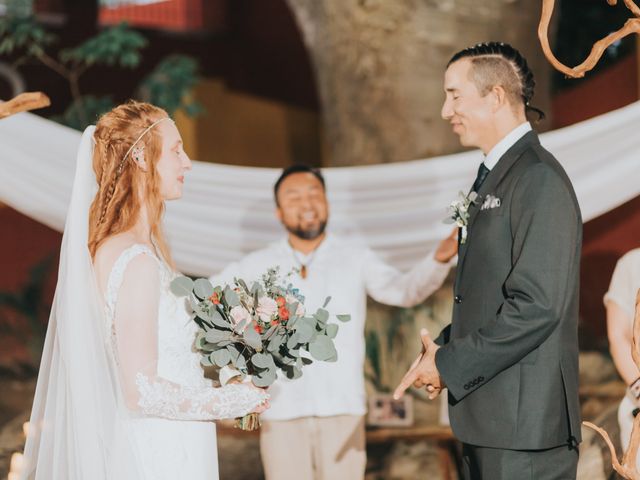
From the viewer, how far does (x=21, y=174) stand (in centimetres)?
422

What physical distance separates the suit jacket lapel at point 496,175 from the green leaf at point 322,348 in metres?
0.38

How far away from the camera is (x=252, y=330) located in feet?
7.93

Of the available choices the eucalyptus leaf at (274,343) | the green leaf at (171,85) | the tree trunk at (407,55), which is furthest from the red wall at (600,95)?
the eucalyptus leaf at (274,343)

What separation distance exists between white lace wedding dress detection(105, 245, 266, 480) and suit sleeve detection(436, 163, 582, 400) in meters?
0.53

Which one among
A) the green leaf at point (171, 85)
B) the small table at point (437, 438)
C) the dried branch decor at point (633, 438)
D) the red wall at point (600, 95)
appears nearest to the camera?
the dried branch decor at point (633, 438)

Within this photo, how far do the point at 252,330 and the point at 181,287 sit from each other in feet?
0.67

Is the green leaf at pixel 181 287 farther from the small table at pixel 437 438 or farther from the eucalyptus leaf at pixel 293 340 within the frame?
the small table at pixel 437 438

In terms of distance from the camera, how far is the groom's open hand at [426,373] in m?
2.50

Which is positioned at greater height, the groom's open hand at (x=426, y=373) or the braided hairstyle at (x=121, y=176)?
the braided hairstyle at (x=121, y=176)

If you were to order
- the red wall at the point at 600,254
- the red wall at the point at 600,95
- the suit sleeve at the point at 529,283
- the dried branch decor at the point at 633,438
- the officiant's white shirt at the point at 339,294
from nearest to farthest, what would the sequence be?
the suit sleeve at the point at 529,283
the dried branch decor at the point at 633,438
the officiant's white shirt at the point at 339,294
the red wall at the point at 600,254
the red wall at the point at 600,95

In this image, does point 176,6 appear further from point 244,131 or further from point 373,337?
point 373,337

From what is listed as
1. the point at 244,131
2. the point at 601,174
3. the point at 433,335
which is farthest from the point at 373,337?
the point at 244,131

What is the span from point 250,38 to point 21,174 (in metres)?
4.00

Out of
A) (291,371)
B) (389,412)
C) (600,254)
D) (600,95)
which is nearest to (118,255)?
(291,371)
